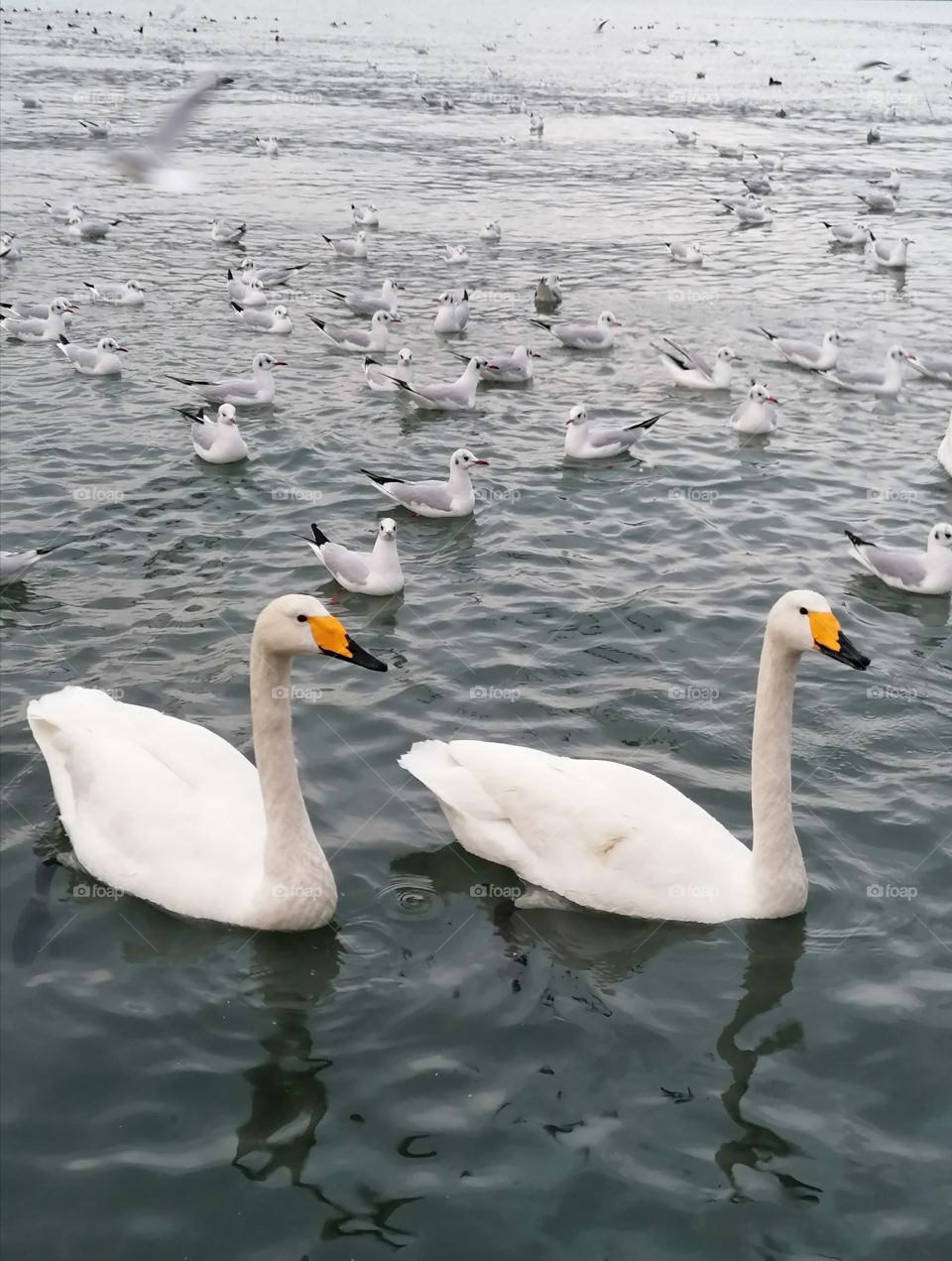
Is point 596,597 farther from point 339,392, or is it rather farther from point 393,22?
point 393,22

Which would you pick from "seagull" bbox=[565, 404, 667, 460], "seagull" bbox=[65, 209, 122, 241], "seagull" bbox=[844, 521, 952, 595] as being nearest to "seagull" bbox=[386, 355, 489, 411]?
"seagull" bbox=[565, 404, 667, 460]

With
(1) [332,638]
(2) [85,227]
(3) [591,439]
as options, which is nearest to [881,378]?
(3) [591,439]

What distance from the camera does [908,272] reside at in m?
25.0

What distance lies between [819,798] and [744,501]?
19.0 ft

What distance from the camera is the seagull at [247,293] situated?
2042 cm

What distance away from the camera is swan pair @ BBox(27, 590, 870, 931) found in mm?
6863

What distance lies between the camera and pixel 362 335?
18.8 m

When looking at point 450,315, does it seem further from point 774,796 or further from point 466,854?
point 774,796

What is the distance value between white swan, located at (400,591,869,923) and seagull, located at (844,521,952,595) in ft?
15.8

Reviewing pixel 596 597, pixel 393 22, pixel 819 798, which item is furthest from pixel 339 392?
pixel 393 22

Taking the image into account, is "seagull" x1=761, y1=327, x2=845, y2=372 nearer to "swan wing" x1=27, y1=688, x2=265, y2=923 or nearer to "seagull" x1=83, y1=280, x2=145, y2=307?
"seagull" x1=83, y1=280, x2=145, y2=307

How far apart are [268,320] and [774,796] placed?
47.2ft

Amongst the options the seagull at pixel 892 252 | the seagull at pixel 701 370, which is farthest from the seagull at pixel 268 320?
the seagull at pixel 892 252

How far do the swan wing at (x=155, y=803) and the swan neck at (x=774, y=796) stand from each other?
8.97 feet
